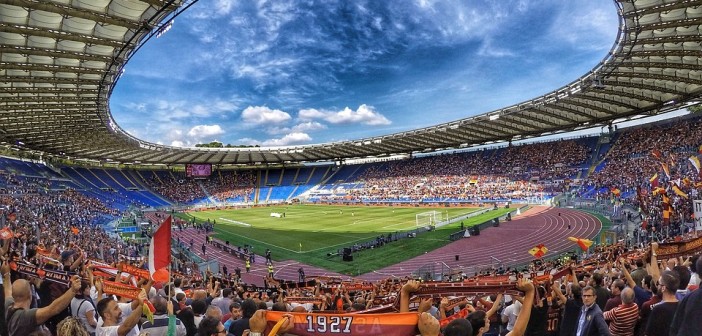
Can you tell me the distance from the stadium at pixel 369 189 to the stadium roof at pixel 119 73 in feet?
0.41

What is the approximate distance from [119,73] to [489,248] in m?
24.8

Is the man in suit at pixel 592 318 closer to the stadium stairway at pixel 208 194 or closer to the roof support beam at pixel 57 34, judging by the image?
the roof support beam at pixel 57 34

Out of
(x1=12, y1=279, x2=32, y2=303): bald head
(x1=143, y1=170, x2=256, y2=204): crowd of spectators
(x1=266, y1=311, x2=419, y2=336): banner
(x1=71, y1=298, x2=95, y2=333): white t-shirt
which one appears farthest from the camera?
(x1=143, y1=170, x2=256, y2=204): crowd of spectators

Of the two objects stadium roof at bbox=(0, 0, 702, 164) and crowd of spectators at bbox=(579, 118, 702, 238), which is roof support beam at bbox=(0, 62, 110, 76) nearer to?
stadium roof at bbox=(0, 0, 702, 164)

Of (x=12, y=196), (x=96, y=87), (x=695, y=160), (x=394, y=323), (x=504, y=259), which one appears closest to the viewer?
(x=394, y=323)

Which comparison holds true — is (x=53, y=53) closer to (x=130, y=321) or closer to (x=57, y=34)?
(x=57, y=34)

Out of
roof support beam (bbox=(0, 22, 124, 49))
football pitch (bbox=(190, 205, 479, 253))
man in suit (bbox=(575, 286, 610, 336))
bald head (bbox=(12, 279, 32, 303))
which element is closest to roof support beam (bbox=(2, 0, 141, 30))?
roof support beam (bbox=(0, 22, 124, 49))

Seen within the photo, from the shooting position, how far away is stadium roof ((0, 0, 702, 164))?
58.9ft

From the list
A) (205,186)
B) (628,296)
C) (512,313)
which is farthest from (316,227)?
(205,186)

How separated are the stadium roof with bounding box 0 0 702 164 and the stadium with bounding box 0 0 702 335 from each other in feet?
0.41

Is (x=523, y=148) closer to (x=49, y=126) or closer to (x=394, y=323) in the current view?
(x=49, y=126)

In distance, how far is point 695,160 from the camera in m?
18.5

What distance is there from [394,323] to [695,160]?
69.7 ft

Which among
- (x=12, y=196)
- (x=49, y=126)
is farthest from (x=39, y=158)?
(x=12, y=196)
